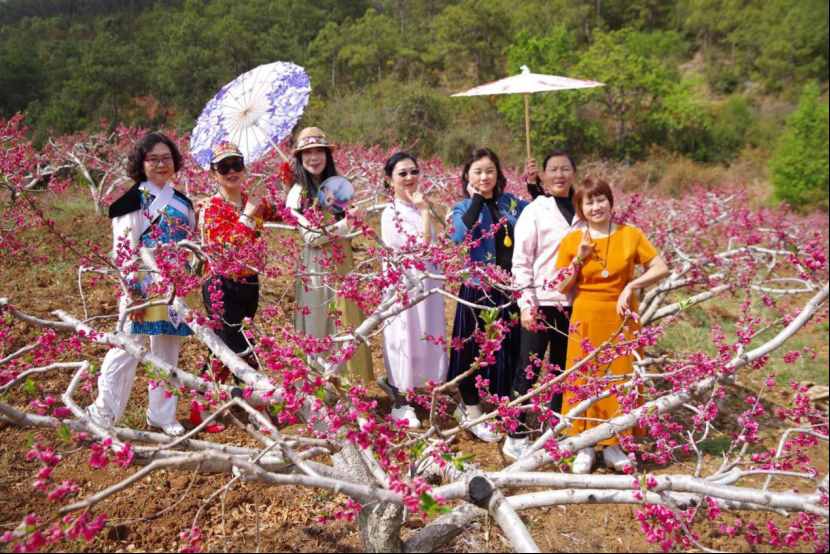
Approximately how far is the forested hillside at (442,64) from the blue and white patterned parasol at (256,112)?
9.60ft

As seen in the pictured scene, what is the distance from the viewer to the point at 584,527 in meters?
2.40

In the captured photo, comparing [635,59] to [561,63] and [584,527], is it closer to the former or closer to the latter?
[561,63]

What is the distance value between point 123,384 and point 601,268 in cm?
230

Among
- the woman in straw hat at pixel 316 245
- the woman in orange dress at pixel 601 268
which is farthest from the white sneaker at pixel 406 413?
the woman in orange dress at pixel 601 268

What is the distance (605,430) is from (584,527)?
25.0 inches

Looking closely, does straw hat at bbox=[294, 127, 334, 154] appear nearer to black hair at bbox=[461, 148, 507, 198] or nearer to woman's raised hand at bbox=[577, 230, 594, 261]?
black hair at bbox=[461, 148, 507, 198]

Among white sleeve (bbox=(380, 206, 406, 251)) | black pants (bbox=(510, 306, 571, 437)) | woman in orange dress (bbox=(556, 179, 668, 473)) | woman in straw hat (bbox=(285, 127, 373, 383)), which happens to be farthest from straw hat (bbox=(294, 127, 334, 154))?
black pants (bbox=(510, 306, 571, 437))

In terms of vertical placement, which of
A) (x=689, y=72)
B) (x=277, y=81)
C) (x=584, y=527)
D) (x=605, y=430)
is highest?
(x=689, y=72)

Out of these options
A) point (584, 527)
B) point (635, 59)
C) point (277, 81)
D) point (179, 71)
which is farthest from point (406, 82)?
point (584, 527)

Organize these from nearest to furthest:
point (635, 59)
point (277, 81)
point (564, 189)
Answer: point (564, 189) → point (277, 81) → point (635, 59)

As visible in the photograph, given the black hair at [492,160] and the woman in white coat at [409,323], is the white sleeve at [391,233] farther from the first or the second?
the black hair at [492,160]

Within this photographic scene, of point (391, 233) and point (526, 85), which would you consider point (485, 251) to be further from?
point (526, 85)

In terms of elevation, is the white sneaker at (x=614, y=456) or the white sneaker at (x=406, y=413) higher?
the white sneaker at (x=406, y=413)

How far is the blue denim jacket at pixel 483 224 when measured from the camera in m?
2.90
